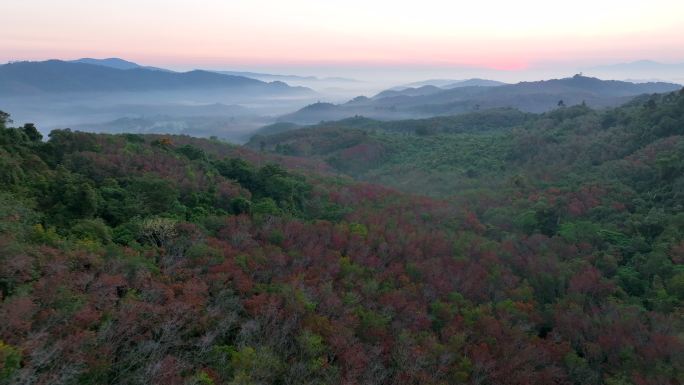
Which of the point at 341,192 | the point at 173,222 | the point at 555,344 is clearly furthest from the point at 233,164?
the point at 555,344

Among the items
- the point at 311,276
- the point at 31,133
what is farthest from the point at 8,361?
the point at 31,133

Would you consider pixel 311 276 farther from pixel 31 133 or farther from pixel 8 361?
pixel 31 133

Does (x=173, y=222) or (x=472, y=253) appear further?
(x=472, y=253)

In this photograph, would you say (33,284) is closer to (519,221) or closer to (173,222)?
(173,222)

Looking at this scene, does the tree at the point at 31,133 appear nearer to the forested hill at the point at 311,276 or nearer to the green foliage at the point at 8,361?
the forested hill at the point at 311,276

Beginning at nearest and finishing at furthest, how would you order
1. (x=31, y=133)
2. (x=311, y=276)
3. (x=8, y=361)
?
(x=8, y=361)
(x=311, y=276)
(x=31, y=133)

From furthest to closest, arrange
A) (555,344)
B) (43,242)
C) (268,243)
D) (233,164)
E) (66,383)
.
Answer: (233,164) < (268,243) < (555,344) < (43,242) < (66,383)

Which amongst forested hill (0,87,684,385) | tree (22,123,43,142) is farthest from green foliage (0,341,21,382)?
tree (22,123,43,142)

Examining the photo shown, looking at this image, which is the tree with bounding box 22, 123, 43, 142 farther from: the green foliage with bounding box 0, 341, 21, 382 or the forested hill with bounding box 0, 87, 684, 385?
the green foliage with bounding box 0, 341, 21, 382
